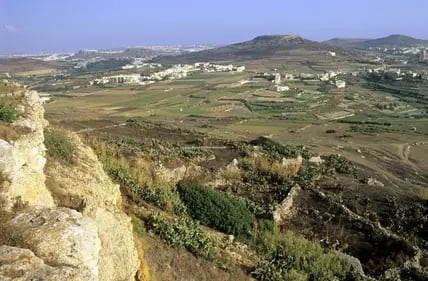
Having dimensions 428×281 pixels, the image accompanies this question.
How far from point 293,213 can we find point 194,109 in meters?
69.8

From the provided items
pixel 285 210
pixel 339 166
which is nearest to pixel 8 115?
pixel 285 210

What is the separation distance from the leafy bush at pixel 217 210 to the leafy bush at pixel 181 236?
2.76 metres

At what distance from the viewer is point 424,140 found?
6438 centimetres

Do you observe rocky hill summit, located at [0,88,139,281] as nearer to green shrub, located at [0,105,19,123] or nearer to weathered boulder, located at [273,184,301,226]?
green shrub, located at [0,105,19,123]

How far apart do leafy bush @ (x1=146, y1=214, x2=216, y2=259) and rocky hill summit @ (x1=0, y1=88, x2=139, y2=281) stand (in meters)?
1.20

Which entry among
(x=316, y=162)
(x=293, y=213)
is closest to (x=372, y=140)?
(x=316, y=162)

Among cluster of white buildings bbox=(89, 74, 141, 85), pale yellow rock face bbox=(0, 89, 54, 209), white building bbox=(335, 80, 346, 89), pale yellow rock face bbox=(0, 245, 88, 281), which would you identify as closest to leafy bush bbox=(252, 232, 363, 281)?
pale yellow rock face bbox=(0, 89, 54, 209)

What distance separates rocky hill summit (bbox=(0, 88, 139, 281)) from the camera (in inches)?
313

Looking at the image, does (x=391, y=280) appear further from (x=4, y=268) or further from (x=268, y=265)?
(x=4, y=268)

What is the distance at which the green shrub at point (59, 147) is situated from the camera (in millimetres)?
14984

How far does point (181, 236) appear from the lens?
1432 centimetres

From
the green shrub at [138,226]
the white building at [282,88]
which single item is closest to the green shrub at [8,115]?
the green shrub at [138,226]

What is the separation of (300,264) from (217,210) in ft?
12.8

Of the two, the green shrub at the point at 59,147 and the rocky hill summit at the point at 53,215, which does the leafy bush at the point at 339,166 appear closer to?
the rocky hill summit at the point at 53,215
